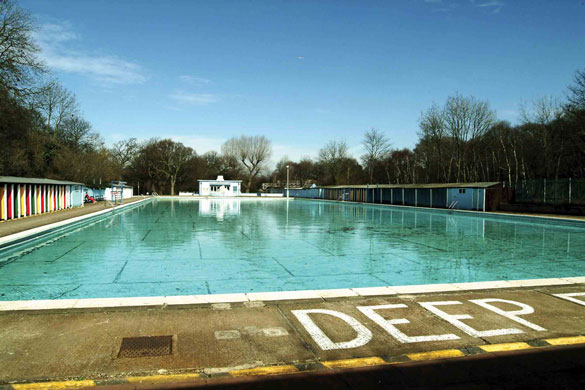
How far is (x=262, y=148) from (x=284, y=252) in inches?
2934

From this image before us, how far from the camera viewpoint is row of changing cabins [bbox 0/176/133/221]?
1781 centimetres

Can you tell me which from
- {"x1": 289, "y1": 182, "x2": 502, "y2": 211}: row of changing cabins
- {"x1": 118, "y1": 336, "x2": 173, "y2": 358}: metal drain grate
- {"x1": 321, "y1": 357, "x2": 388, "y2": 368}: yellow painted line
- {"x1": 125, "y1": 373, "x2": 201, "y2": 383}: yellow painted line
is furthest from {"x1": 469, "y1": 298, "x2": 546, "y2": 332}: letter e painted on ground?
{"x1": 289, "y1": 182, "x2": 502, "y2": 211}: row of changing cabins

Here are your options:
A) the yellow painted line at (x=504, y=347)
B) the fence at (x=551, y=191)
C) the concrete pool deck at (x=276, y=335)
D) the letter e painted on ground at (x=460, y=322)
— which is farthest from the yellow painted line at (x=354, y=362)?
the fence at (x=551, y=191)

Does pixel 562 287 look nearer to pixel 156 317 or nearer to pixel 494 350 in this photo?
pixel 494 350

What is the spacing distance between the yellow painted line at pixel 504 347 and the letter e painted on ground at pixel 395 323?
320 millimetres

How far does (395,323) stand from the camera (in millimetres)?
4746

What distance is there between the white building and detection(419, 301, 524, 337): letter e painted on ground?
66166mm

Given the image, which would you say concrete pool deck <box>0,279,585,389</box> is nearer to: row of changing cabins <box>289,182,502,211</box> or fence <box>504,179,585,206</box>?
Result: fence <box>504,179,585,206</box>

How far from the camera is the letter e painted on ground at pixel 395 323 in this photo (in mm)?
4277

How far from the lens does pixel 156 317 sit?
486 centimetres

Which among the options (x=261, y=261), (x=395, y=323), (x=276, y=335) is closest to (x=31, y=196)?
(x=261, y=261)

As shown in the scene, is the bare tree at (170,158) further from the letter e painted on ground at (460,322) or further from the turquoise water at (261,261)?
the letter e painted on ground at (460,322)

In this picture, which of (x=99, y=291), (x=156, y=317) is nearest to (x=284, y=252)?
(x=99, y=291)

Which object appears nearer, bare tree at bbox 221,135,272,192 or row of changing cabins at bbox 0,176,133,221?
row of changing cabins at bbox 0,176,133,221
